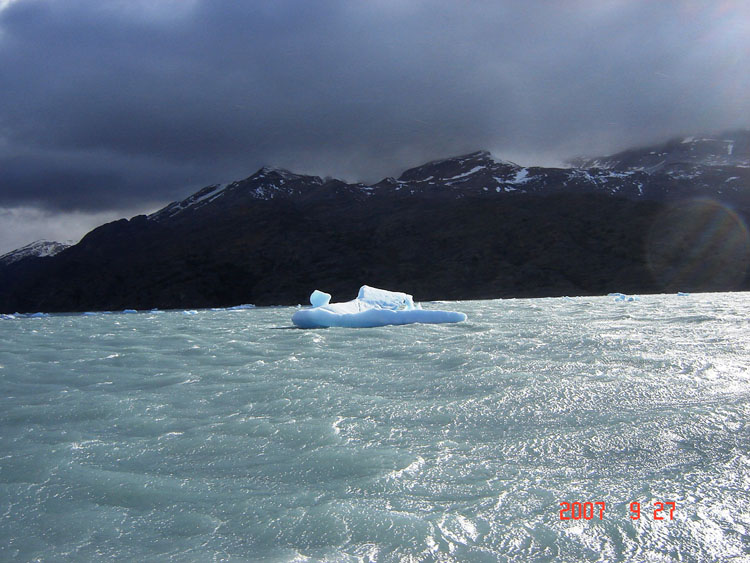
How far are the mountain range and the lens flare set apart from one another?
0.57 feet

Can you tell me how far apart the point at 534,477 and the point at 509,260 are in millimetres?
64673

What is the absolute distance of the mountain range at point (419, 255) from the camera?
59.5 metres

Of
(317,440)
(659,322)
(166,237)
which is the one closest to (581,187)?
(166,237)

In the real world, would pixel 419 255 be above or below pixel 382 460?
above

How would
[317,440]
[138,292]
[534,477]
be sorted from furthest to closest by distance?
[138,292] → [317,440] → [534,477]

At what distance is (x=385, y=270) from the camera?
6975 centimetres

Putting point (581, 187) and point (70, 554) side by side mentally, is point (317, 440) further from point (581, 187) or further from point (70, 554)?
point (581, 187)

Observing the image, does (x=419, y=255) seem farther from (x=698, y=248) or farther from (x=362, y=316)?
(x=362, y=316)

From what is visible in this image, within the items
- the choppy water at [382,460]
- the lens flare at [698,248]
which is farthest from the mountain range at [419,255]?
the choppy water at [382,460]
